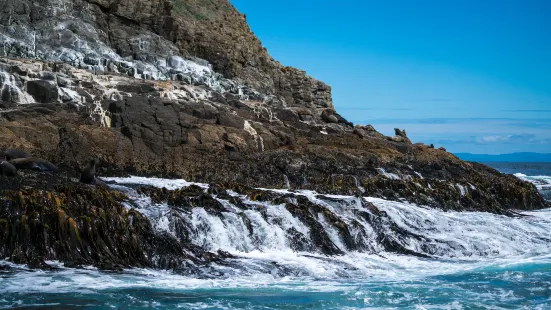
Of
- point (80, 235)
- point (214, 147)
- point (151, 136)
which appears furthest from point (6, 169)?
point (214, 147)

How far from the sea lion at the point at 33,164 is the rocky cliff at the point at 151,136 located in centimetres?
51

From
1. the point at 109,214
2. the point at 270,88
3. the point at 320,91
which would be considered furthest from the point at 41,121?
the point at 320,91

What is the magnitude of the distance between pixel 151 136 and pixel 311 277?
13.0m

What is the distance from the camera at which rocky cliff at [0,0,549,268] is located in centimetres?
1538

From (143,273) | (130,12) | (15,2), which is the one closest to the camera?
(143,273)

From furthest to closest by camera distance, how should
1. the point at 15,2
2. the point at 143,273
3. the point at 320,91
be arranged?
the point at 320,91 → the point at 15,2 → the point at 143,273

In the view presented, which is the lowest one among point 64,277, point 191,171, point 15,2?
point 64,277

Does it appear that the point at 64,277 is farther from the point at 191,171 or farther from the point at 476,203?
the point at 476,203

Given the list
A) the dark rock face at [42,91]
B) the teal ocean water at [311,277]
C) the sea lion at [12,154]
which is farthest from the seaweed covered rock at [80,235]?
the dark rock face at [42,91]

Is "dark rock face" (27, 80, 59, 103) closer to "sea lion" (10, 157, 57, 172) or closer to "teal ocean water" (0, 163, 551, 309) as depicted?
"sea lion" (10, 157, 57, 172)

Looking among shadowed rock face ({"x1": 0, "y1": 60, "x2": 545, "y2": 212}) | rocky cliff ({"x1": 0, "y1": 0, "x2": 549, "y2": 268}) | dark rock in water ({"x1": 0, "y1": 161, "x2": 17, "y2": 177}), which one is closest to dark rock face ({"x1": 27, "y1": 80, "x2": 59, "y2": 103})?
rocky cliff ({"x1": 0, "y1": 0, "x2": 549, "y2": 268})

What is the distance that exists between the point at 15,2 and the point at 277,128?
58.0 ft

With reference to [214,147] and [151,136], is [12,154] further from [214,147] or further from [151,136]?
[214,147]

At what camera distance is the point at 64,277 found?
1304 centimetres
